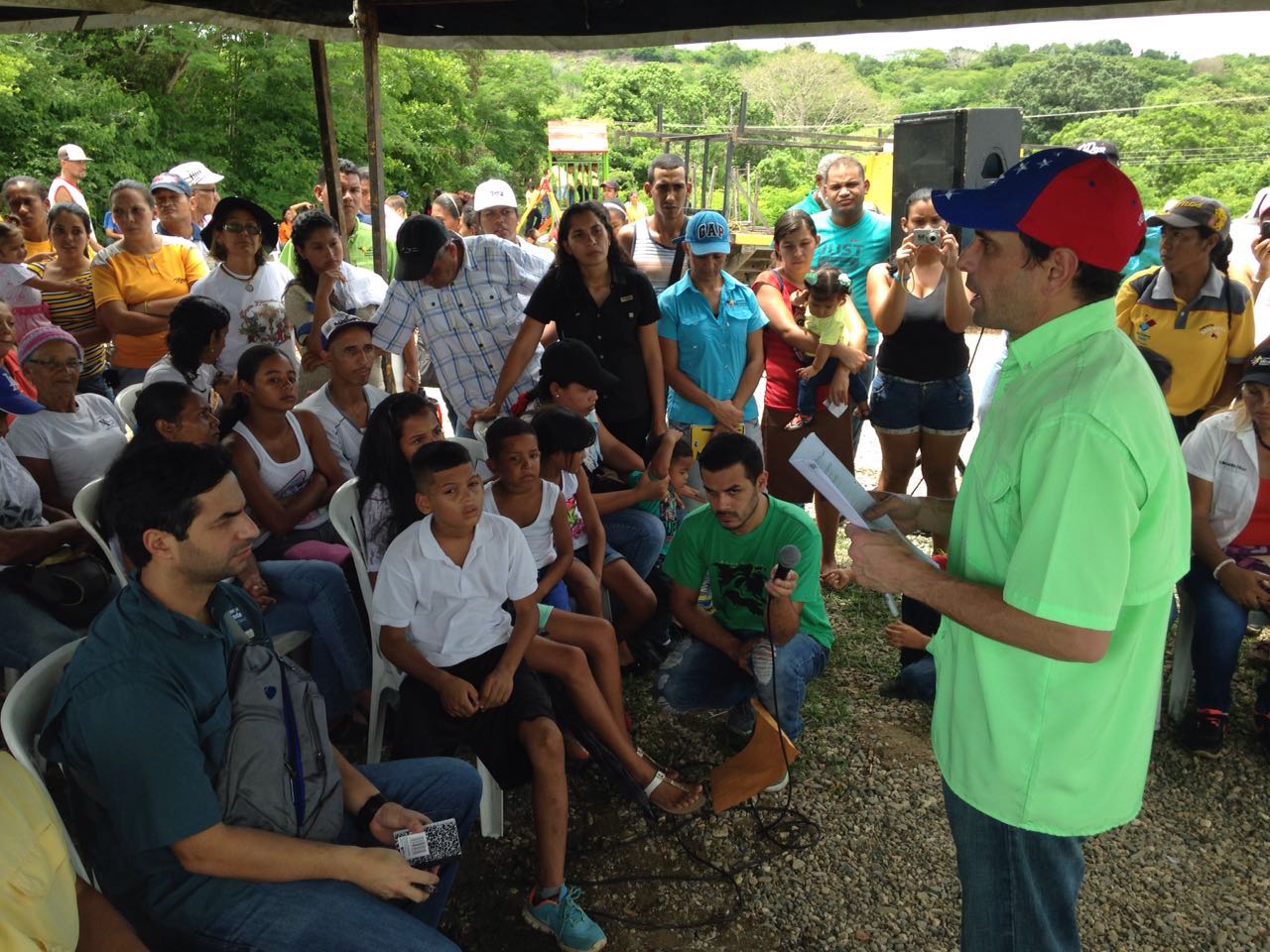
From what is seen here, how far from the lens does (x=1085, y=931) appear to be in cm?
264

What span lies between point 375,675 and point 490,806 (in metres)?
0.56

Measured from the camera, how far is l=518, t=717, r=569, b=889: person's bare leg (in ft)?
8.44

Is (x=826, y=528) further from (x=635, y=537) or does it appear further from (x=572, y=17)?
(x=572, y=17)

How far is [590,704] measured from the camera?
299 cm

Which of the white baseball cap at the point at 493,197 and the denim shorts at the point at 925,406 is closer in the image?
the denim shorts at the point at 925,406

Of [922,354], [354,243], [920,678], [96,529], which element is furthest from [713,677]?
[354,243]

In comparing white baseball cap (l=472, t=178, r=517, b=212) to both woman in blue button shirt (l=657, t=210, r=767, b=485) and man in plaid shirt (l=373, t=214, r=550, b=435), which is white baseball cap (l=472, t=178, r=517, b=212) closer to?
man in plaid shirt (l=373, t=214, r=550, b=435)

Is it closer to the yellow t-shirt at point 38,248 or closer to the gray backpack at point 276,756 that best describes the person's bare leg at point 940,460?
the gray backpack at point 276,756

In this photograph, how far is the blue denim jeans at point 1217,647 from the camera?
11.3 ft

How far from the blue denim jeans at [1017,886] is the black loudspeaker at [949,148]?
155 inches

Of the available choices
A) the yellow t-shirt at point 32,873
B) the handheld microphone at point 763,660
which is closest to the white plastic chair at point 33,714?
the yellow t-shirt at point 32,873

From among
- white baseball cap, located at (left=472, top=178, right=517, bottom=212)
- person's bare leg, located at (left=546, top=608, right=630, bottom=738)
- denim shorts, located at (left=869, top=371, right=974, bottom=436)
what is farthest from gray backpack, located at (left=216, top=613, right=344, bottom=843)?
white baseball cap, located at (left=472, top=178, right=517, bottom=212)

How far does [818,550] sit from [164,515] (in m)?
2.14

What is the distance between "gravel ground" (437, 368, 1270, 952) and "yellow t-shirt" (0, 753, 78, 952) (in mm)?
1267
